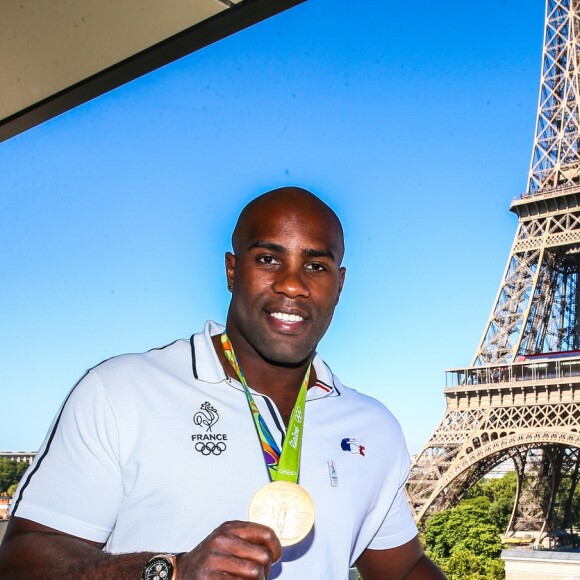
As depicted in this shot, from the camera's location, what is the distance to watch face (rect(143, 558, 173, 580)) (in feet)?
2.34

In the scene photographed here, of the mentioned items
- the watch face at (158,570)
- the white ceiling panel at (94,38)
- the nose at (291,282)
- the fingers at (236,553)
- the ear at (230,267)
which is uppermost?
the white ceiling panel at (94,38)

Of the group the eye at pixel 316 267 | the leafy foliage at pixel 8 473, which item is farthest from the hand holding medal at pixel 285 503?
the leafy foliage at pixel 8 473

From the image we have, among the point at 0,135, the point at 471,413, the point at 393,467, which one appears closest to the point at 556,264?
the point at 471,413

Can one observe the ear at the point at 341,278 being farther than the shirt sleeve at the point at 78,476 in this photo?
Yes

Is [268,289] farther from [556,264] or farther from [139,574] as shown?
[556,264]

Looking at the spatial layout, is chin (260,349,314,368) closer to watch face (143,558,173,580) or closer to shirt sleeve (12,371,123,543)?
shirt sleeve (12,371,123,543)

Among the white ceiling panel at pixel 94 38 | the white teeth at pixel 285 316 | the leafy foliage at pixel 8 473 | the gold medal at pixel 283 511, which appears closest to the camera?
the gold medal at pixel 283 511

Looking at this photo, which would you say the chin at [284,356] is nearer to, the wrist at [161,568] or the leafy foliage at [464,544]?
the wrist at [161,568]

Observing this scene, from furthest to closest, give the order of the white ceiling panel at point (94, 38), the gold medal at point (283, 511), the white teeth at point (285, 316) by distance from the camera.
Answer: the white ceiling panel at point (94, 38) < the white teeth at point (285, 316) < the gold medal at point (283, 511)

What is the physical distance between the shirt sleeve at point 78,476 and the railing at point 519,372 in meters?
12.3

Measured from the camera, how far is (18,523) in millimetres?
859

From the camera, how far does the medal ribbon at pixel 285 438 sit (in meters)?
0.91

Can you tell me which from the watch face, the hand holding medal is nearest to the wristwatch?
the watch face

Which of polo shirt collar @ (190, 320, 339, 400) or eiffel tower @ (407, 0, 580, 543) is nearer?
polo shirt collar @ (190, 320, 339, 400)
